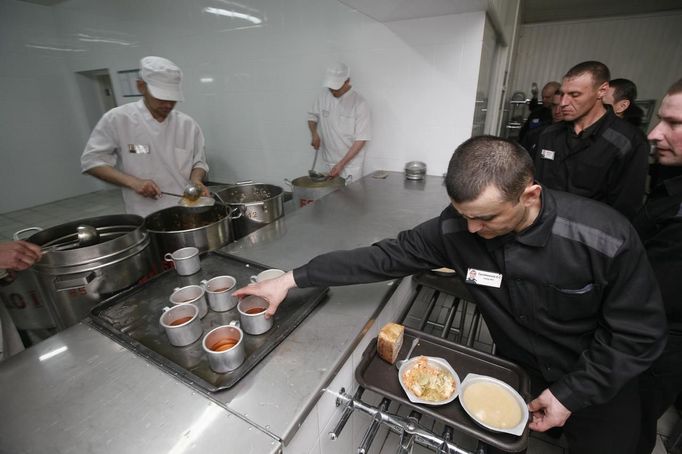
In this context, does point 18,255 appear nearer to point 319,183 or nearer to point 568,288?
point 568,288

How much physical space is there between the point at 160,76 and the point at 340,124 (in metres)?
1.51

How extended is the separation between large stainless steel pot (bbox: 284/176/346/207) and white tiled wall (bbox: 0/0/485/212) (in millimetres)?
657

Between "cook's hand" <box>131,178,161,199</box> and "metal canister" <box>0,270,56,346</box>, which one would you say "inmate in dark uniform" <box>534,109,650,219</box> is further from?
"metal canister" <box>0,270,56,346</box>

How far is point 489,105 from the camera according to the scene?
3496mm

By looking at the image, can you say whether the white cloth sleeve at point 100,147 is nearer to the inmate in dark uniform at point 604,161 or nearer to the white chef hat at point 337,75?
the white chef hat at point 337,75

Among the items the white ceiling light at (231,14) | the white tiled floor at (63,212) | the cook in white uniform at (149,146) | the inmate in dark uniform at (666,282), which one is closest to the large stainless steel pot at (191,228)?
the cook in white uniform at (149,146)

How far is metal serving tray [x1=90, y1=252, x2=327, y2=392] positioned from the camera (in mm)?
790

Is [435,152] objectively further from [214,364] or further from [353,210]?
[214,364]

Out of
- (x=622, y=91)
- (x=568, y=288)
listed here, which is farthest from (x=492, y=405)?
(x=622, y=91)

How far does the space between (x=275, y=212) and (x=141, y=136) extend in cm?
103

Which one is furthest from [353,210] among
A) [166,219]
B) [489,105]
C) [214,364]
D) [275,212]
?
[489,105]

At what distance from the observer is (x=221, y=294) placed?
3.27 ft

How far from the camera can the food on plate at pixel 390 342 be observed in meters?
0.95

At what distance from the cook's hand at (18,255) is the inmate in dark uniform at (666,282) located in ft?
7.03
